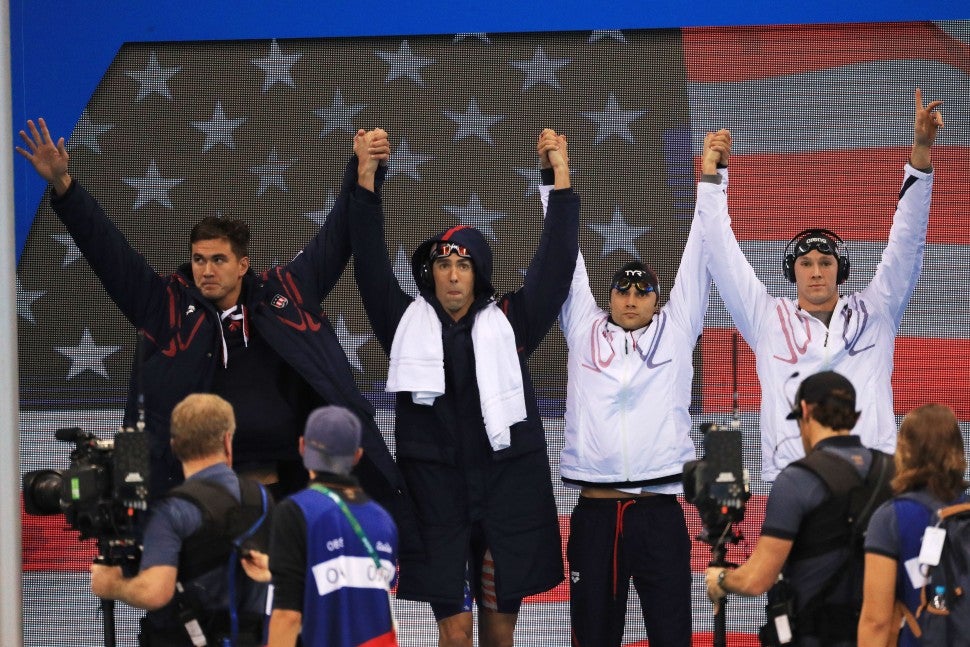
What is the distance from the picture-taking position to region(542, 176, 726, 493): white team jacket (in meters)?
4.45

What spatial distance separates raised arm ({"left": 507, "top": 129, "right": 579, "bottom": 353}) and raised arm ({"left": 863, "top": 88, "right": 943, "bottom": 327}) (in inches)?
43.4

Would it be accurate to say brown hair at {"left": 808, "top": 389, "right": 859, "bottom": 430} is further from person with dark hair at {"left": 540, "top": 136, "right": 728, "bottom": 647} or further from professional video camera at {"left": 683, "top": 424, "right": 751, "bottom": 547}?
person with dark hair at {"left": 540, "top": 136, "right": 728, "bottom": 647}

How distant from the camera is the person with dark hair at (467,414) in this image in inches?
168

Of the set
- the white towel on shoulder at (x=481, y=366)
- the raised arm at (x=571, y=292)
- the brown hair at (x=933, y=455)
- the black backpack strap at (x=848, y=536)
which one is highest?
the raised arm at (x=571, y=292)

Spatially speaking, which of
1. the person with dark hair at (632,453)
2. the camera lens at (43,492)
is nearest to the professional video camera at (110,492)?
the camera lens at (43,492)

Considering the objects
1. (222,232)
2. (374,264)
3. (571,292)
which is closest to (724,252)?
(571,292)

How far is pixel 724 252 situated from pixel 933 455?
4.90 ft

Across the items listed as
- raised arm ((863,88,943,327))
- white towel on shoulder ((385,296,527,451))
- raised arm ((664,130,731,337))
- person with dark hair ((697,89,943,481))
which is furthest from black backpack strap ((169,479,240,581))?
raised arm ((863,88,943,327))

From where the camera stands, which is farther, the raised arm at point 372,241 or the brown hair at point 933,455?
the raised arm at point 372,241

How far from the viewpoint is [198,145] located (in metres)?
6.47

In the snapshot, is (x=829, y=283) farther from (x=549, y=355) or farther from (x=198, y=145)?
(x=198, y=145)

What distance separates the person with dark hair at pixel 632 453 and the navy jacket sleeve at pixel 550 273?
18cm

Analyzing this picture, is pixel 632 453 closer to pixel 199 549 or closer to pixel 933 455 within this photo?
pixel 933 455

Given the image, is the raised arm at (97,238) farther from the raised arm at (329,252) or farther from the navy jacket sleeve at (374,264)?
the navy jacket sleeve at (374,264)
